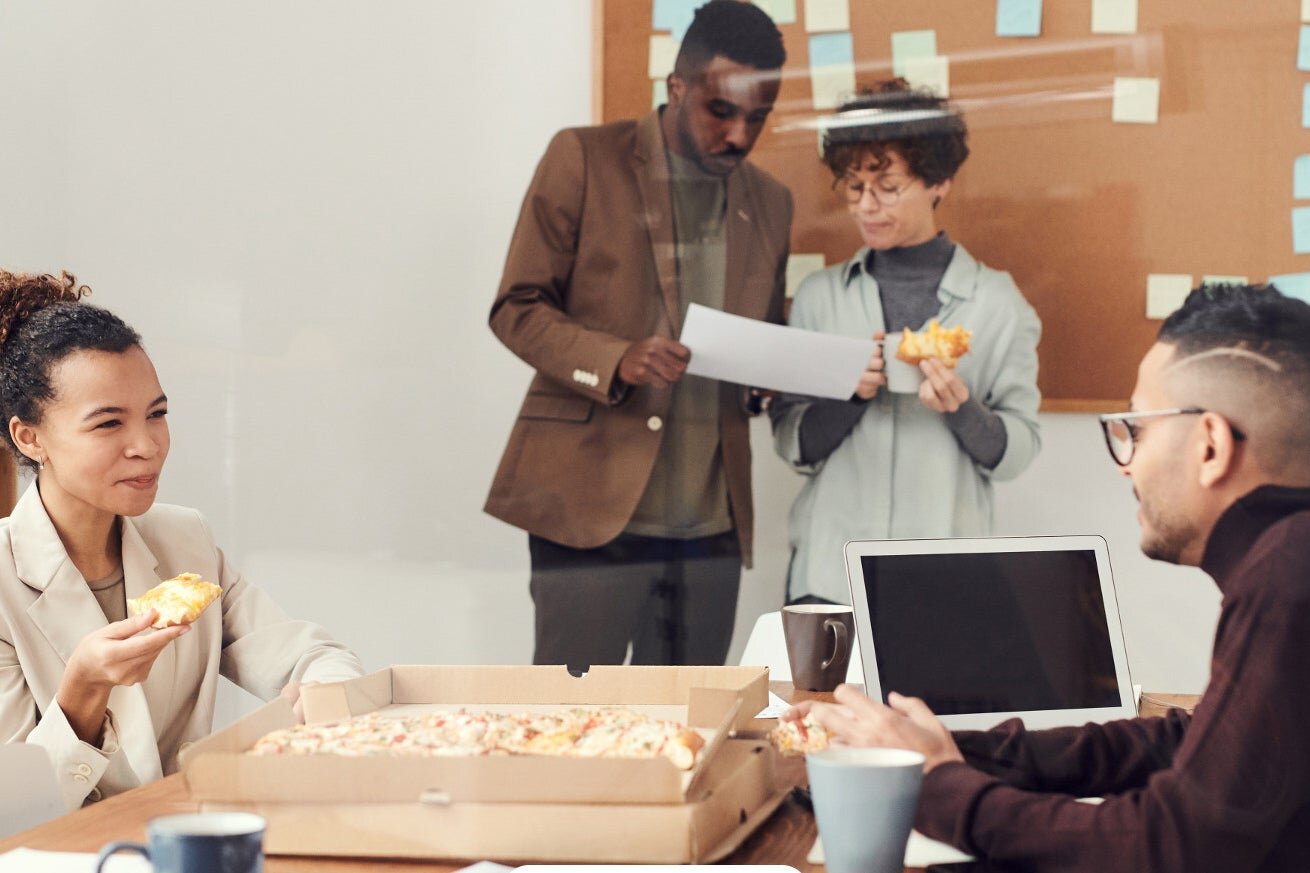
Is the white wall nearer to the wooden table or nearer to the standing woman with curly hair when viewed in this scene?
the standing woman with curly hair

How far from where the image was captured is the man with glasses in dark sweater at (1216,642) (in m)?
0.79

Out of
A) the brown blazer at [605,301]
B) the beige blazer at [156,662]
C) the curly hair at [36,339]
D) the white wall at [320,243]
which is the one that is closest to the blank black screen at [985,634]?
the beige blazer at [156,662]

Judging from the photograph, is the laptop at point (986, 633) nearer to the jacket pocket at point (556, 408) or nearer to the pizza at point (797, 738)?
the pizza at point (797, 738)

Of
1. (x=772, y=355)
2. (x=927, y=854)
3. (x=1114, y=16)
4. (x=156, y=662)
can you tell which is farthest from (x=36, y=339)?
(x=1114, y=16)

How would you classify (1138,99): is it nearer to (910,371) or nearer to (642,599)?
(910,371)

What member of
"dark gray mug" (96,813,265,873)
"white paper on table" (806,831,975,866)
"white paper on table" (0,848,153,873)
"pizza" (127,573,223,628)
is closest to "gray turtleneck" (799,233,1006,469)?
"pizza" (127,573,223,628)

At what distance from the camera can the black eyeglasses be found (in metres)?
0.88

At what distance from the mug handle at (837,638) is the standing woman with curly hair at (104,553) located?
0.54 metres

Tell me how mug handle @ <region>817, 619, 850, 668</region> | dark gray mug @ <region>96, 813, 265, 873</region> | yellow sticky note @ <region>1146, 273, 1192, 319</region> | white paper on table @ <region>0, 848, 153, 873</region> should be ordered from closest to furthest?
dark gray mug @ <region>96, 813, 265, 873</region> → white paper on table @ <region>0, 848, 153, 873</region> → mug handle @ <region>817, 619, 850, 668</region> → yellow sticky note @ <region>1146, 273, 1192, 319</region>

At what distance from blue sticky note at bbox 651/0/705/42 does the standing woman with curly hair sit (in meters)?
1.69

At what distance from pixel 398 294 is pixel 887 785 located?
254 cm

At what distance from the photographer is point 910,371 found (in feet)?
9.16

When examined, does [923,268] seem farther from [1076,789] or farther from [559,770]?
[559,770]

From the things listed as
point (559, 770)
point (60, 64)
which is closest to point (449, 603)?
point (60, 64)
